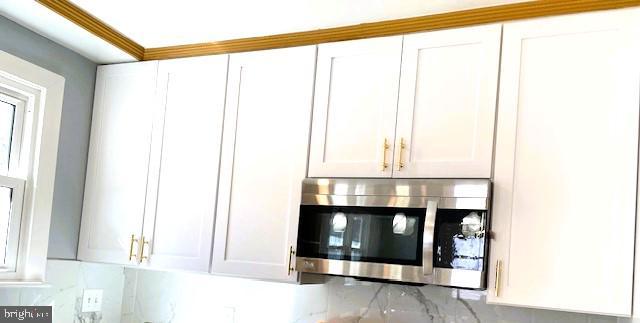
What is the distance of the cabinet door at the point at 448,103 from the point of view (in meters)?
2.22

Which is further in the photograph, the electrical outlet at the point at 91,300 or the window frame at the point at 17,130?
the electrical outlet at the point at 91,300

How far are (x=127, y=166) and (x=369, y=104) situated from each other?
1121mm

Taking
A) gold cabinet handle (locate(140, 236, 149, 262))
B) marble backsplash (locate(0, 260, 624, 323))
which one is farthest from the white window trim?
gold cabinet handle (locate(140, 236, 149, 262))

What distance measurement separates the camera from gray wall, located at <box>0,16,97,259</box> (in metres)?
2.77

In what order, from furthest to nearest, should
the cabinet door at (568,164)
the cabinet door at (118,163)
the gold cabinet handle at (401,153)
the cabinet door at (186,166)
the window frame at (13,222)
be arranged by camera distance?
the cabinet door at (118,163) < the cabinet door at (186,166) < the window frame at (13,222) < the gold cabinet handle at (401,153) < the cabinet door at (568,164)

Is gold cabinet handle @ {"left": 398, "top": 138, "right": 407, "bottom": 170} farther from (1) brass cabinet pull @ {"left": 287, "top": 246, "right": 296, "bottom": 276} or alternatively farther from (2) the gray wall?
(2) the gray wall

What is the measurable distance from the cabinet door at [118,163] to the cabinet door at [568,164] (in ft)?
4.90

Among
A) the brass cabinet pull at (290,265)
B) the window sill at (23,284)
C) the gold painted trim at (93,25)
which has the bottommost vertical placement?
the window sill at (23,284)

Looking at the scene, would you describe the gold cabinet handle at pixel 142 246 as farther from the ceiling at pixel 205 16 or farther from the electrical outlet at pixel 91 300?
the ceiling at pixel 205 16

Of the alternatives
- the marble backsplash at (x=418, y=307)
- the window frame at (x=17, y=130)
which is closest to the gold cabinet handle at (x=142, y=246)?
the window frame at (x=17, y=130)

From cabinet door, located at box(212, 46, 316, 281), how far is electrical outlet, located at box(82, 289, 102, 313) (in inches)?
30.1

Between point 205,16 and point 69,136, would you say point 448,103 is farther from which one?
point 69,136

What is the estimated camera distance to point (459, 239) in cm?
214

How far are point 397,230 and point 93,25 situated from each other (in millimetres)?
1444
